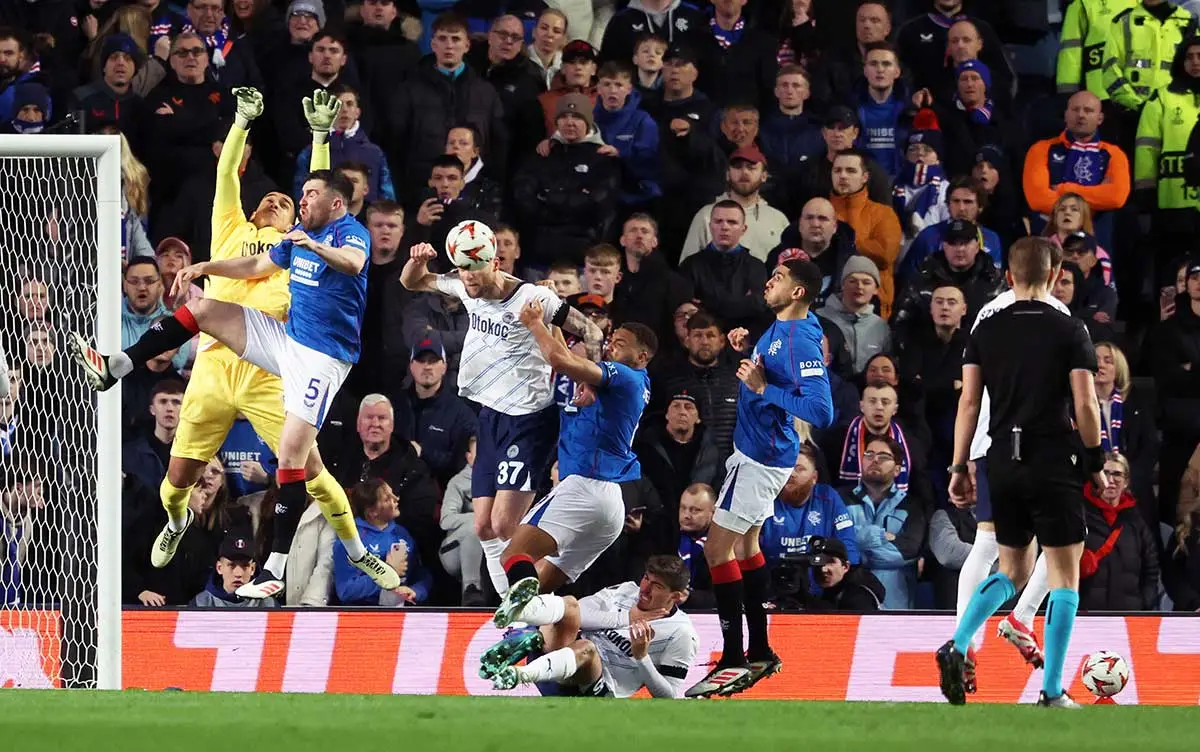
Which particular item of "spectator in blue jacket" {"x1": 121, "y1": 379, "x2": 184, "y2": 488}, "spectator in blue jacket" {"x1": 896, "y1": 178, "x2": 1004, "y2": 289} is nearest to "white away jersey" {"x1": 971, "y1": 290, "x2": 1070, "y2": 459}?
"spectator in blue jacket" {"x1": 896, "y1": 178, "x2": 1004, "y2": 289}

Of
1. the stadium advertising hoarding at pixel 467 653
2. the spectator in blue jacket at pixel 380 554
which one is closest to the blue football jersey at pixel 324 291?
the spectator in blue jacket at pixel 380 554

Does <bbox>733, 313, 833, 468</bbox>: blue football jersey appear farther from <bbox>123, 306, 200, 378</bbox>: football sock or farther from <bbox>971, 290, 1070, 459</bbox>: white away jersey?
<bbox>123, 306, 200, 378</bbox>: football sock

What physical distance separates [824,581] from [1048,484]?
13.0 feet

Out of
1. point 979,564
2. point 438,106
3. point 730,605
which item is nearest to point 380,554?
point 730,605

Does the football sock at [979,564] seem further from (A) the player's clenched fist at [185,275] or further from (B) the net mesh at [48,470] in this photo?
(B) the net mesh at [48,470]

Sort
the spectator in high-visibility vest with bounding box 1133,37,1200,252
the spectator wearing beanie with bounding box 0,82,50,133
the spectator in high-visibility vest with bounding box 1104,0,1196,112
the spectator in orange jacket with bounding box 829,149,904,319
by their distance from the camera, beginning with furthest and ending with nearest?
the spectator in high-visibility vest with bounding box 1104,0,1196,112, the spectator in high-visibility vest with bounding box 1133,37,1200,252, the spectator in orange jacket with bounding box 829,149,904,319, the spectator wearing beanie with bounding box 0,82,50,133

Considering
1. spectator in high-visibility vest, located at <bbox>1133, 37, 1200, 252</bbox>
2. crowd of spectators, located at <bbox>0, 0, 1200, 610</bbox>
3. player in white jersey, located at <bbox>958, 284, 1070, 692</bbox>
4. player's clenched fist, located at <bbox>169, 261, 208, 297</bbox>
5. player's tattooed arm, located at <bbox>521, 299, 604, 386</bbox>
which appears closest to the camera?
player in white jersey, located at <bbox>958, 284, 1070, 692</bbox>

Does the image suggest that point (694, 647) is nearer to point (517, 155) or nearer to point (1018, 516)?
point (1018, 516)

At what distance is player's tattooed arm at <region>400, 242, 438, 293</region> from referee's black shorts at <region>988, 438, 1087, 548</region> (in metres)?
3.53

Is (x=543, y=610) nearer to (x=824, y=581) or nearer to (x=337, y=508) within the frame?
(x=337, y=508)

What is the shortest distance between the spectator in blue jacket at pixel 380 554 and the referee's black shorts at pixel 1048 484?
4854 millimetres

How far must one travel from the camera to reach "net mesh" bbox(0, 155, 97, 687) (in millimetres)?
11266

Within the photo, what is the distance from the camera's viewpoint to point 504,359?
1127cm

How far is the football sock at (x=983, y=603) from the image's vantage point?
9109 mm
